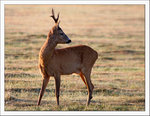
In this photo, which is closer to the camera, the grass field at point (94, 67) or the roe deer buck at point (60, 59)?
the roe deer buck at point (60, 59)

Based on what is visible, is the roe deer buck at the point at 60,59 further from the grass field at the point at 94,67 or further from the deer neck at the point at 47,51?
the grass field at the point at 94,67

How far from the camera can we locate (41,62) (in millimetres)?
11289

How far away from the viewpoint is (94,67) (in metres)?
19.0

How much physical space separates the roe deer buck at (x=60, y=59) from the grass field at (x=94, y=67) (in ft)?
2.79

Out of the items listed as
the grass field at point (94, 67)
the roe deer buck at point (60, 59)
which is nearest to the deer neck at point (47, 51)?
the roe deer buck at point (60, 59)

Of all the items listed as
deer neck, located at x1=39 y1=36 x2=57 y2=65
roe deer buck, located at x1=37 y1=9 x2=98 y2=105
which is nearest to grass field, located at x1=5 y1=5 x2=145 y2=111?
roe deer buck, located at x1=37 y1=9 x2=98 y2=105

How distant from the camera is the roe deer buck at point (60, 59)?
1123 cm

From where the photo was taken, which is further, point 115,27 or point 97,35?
point 115,27

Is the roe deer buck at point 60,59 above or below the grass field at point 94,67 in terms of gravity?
above

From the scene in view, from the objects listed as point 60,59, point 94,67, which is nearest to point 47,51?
point 60,59

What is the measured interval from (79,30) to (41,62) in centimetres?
2271

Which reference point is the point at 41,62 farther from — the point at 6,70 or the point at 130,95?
the point at 6,70

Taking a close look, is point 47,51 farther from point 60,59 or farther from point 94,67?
point 94,67

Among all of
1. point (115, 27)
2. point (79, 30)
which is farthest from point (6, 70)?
point (115, 27)
